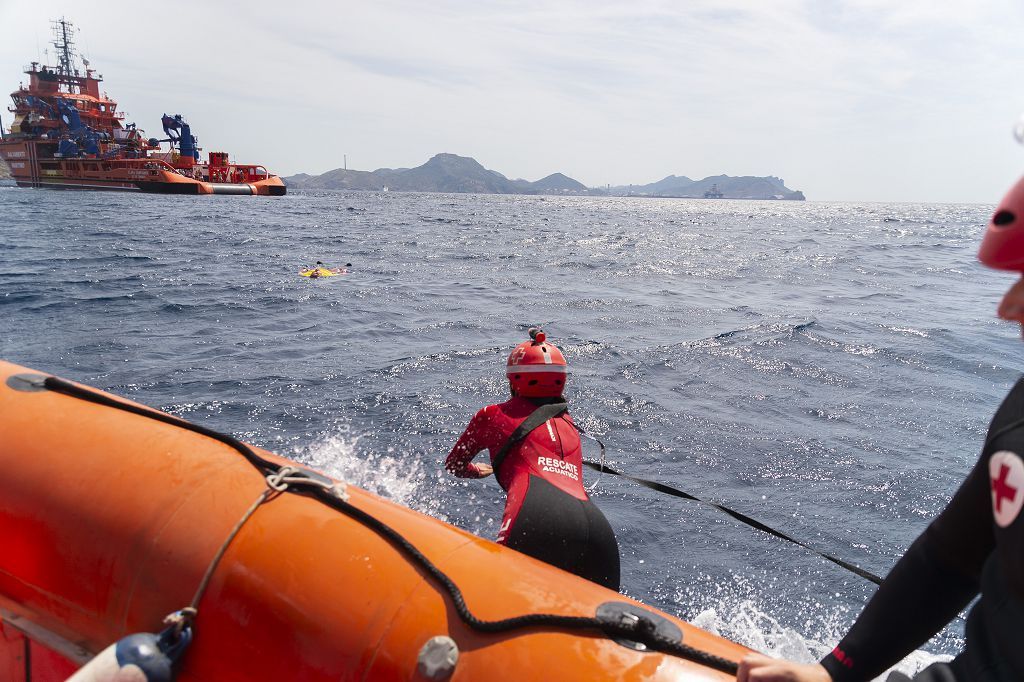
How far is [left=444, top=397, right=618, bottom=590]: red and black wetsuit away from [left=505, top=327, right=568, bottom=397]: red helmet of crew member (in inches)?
3.1

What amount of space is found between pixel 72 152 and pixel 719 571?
57016 mm

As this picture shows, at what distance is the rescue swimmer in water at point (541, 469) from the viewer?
2.66m

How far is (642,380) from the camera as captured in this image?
7.54 m

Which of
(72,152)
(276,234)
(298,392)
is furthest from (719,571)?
(72,152)

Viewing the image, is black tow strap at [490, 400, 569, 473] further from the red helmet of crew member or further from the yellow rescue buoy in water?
the yellow rescue buoy in water

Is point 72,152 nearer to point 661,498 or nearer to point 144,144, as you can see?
point 144,144

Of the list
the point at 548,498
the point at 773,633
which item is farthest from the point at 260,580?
the point at 773,633

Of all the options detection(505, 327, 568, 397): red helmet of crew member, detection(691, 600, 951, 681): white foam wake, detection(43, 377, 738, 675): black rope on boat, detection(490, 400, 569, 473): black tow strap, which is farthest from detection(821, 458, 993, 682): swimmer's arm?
detection(691, 600, 951, 681): white foam wake

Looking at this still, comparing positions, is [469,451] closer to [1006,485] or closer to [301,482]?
[301,482]

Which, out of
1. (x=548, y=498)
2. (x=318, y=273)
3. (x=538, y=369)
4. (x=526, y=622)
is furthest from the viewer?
(x=318, y=273)

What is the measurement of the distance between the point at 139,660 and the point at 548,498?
1526 mm

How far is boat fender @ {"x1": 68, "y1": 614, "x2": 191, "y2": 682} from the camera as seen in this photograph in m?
1.75

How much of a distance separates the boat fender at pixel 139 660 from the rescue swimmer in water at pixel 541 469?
1.23 meters

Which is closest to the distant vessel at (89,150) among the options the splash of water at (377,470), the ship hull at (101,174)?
the ship hull at (101,174)
